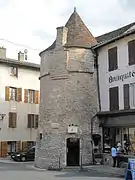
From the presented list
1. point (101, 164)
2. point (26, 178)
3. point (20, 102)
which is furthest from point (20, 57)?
Result: point (26, 178)

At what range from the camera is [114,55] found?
27344mm

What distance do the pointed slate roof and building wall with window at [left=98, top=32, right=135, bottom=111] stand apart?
1.40 metres

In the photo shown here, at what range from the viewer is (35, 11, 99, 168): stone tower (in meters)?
27.4

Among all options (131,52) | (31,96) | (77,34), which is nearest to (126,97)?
(131,52)

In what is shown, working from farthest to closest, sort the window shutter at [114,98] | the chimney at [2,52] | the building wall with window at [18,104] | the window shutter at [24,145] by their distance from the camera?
the chimney at [2,52], the window shutter at [24,145], the building wall with window at [18,104], the window shutter at [114,98]

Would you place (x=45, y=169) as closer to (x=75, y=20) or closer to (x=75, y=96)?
(x=75, y=96)

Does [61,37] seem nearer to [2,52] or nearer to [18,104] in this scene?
[18,104]

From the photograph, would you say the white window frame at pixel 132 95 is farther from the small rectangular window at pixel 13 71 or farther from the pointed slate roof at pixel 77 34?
the small rectangular window at pixel 13 71

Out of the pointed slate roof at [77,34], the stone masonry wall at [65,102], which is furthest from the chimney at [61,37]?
the stone masonry wall at [65,102]

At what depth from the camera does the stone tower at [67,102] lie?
2739 cm

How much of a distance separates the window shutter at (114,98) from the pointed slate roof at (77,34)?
4307mm

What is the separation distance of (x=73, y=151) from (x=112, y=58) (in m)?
7.70

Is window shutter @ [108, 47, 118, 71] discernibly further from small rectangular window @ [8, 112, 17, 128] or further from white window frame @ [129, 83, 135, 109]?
small rectangular window @ [8, 112, 17, 128]

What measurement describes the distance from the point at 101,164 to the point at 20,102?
16787mm
